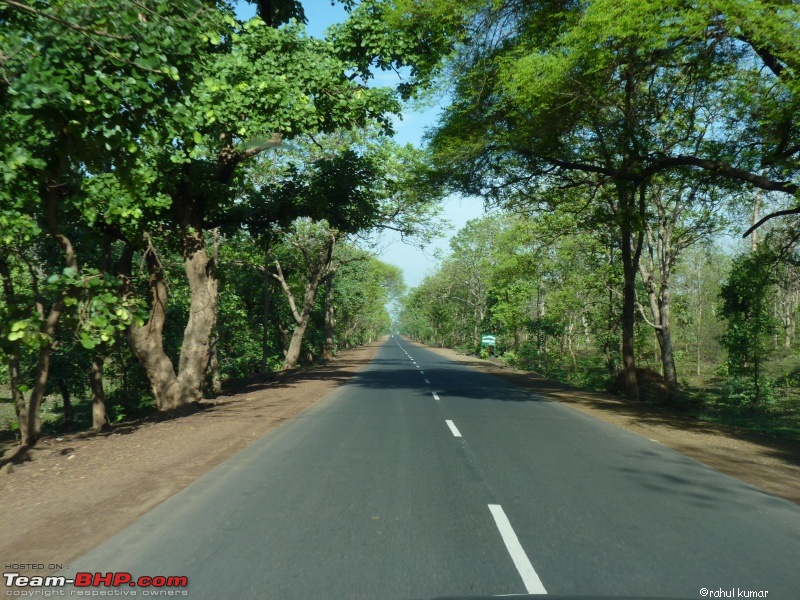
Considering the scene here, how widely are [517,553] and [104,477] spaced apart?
5.34 meters

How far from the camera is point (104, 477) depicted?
7.81 metres

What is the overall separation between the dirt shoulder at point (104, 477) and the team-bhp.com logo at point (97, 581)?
14 centimetres

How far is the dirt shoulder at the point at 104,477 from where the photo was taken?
539 centimetres

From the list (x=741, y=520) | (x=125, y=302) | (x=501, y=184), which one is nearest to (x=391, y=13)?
(x=501, y=184)

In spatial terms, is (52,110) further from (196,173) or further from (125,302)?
(196,173)

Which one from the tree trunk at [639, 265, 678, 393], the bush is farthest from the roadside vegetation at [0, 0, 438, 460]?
the bush

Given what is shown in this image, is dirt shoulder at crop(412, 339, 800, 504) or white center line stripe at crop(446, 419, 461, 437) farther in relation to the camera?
white center line stripe at crop(446, 419, 461, 437)

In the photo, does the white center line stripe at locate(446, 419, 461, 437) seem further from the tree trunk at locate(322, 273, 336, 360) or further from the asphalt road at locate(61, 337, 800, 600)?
the tree trunk at locate(322, 273, 336, 360)

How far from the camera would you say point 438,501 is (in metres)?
6.55

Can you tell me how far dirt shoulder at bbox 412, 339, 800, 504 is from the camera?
27.9ft

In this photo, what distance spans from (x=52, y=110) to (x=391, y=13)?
887cm

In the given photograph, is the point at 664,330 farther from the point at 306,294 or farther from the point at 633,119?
the point at 306,294

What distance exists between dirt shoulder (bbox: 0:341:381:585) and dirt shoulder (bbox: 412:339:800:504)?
713 cm

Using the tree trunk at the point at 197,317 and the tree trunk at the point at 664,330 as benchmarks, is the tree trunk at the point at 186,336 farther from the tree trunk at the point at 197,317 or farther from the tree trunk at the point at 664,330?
the tree trunk at the point at 664,330
